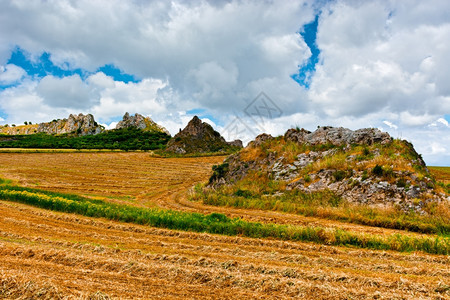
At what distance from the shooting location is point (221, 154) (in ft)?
197

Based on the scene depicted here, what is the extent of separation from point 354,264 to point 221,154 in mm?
52620

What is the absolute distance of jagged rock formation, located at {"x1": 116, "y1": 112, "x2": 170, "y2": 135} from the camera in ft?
347

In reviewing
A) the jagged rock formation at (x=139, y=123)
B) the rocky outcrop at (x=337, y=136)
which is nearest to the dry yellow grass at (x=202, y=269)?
the rocky outcrop at (x=337, y=136)

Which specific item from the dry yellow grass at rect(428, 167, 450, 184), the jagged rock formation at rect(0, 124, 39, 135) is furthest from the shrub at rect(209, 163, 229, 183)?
the jagged rock formation at rect(0, 124, 39, 135)

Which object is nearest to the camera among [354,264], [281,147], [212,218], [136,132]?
[354,264]

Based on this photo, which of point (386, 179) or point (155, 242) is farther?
point (386, 179)

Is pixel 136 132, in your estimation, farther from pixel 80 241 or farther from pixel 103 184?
pixel 80 241

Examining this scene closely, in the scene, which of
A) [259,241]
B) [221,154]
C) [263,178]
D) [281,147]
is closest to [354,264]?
[259,241]

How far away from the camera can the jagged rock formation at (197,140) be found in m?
60.6

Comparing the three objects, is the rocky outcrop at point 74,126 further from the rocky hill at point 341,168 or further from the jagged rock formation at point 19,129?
the rocky hill at point 341,168

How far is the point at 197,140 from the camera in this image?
63.8 metres

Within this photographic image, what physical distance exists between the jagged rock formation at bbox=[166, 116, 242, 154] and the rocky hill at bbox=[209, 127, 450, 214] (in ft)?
112

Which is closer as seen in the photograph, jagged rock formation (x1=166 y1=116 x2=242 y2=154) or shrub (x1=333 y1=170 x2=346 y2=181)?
shrub (x1=333 y1=170 x2=346 y2=181)

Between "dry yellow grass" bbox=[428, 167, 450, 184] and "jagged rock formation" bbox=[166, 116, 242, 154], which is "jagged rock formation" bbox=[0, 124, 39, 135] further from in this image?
"dry yellow grass" bbox=[428, 167, 450, 184]
